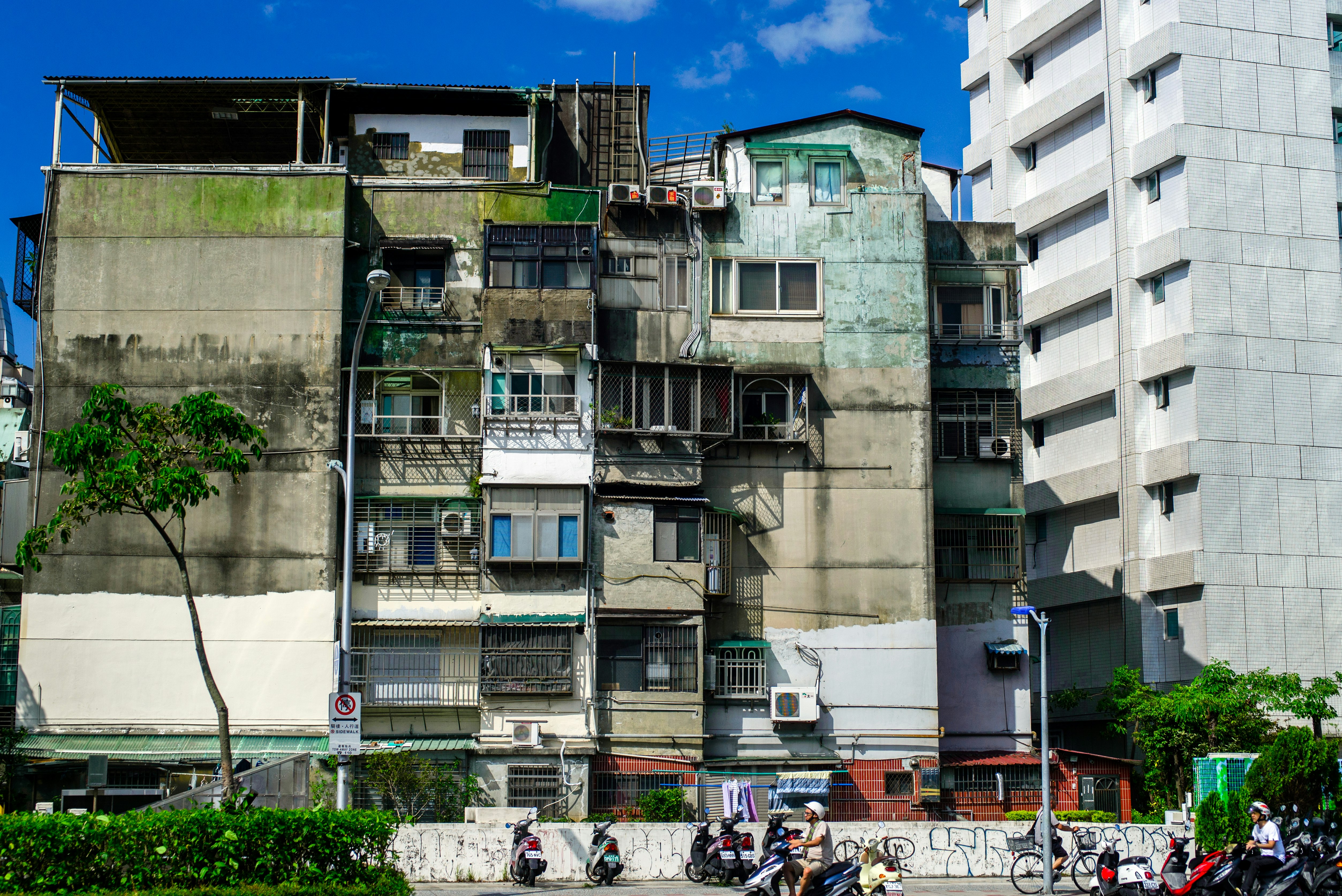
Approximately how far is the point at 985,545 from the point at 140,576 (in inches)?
834

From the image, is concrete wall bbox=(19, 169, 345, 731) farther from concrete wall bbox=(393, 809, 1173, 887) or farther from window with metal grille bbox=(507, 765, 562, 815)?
concrete wall bbox=(393, 809, 1173, 887)

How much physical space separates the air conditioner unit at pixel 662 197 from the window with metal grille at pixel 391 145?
23.6 feet

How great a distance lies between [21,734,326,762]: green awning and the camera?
109 feet

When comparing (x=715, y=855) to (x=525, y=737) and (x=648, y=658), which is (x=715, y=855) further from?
(x=648, y=658)

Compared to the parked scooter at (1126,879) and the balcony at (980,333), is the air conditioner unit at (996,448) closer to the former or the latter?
the balcony at (980,333)

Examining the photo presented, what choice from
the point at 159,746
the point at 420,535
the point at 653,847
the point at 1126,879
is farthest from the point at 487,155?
the point at 1126,879

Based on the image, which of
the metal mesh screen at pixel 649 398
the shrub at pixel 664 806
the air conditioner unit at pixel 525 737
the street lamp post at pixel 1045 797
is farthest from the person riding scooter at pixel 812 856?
the metal mesh screen at pixel 649 398

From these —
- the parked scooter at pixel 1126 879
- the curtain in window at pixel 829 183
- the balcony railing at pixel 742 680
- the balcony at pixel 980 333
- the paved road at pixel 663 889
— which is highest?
the curtain in window at pixel 829 183

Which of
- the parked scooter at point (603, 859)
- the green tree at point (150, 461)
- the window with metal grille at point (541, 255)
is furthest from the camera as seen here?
the window with metal grille at point (541, 255)

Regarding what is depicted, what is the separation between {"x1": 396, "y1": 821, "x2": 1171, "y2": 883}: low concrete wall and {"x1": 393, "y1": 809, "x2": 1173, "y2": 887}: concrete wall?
0.01 meters

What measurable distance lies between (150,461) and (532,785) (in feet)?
37.3

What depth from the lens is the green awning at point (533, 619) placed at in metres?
34.5

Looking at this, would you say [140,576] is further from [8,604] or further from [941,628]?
[941,628]

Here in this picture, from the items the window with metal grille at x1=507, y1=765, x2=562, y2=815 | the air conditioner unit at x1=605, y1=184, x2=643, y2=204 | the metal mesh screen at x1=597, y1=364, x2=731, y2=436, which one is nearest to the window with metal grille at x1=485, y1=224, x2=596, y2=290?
the air conditioner unit at x1=605, y1=184, x2=643, y2=204
